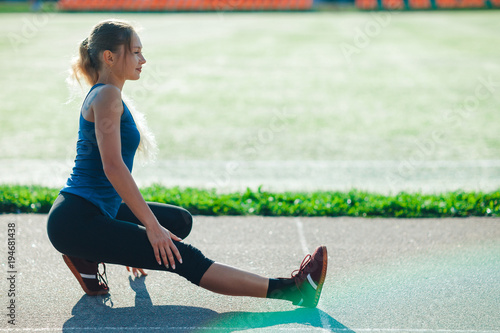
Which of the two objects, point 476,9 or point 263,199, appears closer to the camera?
point 263,199

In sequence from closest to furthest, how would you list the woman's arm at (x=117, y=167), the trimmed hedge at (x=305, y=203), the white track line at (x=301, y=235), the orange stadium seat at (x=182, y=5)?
the woman's arm at (x=117, y=167) → the white track line at (x=301, y=235) → the trimmed hedge at (x=305, y=203) → the orange stadium seat at (x=182, y=5)

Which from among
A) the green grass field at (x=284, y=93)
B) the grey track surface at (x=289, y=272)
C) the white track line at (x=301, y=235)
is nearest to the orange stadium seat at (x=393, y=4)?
the green grass field at (x=284, y=93)

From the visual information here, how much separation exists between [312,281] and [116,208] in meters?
1.27

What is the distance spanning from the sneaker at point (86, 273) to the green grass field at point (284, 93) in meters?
1.45

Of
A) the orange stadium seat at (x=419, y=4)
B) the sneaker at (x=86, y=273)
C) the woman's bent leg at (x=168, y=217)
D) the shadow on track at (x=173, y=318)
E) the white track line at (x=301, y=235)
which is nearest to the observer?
the shadow on track at (x=173, y=318)

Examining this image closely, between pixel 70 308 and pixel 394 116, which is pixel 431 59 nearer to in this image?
pixel 394 116

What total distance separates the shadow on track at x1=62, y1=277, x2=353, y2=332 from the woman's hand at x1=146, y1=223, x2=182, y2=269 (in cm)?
38

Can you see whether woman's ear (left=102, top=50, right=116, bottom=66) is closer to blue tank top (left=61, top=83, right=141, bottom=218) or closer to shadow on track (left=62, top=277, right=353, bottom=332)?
blue tank top (left=61, top=83, right=141, bottom=218)

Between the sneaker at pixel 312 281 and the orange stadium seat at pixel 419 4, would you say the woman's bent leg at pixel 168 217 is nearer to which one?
the sneaker at pixel 312 281

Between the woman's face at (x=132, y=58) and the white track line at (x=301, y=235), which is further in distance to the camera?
the white track line at (x=301, y=235)

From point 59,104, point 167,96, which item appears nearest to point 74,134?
point 59,104

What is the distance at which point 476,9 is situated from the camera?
29781 millimetres

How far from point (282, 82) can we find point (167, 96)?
269 cm

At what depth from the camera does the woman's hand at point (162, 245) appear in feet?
10.3
